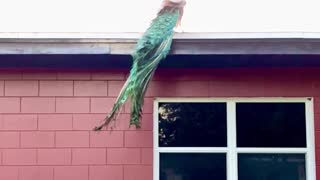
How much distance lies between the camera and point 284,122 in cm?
538

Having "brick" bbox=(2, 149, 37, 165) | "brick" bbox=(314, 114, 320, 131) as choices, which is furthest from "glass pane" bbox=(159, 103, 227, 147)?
"brick" bbox=(2, 149, 37, 165)

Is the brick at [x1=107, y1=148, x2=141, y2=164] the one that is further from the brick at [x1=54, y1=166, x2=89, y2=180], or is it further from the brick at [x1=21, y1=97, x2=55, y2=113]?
the brick at [x1=21, y1=97, x2=55, y2=113]

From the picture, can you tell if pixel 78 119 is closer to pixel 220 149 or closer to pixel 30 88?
pixel 30 88

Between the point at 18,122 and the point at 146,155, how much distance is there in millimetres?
1191

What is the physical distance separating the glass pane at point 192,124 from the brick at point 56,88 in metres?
0.85

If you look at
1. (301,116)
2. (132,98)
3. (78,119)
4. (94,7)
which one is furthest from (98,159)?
(94,7)

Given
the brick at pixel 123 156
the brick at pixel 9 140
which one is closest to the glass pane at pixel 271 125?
the brick at pixel 123 156

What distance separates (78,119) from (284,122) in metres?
1.88

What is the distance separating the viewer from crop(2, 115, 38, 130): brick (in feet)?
17.3

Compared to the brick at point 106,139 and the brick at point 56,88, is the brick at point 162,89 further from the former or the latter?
the brick at point 56,88

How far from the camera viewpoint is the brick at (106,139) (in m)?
5.27

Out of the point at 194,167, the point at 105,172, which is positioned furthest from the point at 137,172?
the point at 194,167

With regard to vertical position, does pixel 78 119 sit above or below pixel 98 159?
above

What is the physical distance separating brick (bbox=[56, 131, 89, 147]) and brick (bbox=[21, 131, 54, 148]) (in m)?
0.07
